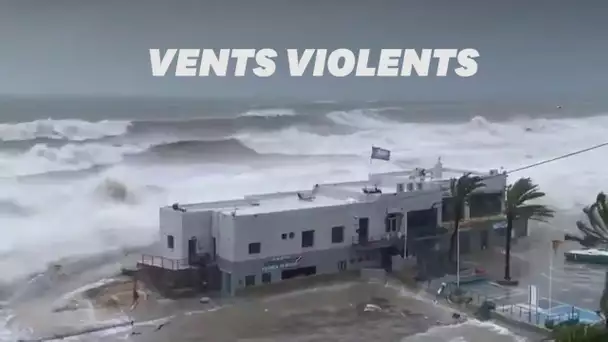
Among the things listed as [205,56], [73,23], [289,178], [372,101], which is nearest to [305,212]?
[289,178]

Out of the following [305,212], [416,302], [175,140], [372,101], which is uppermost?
[372,101]

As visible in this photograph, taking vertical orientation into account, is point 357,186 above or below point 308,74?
below

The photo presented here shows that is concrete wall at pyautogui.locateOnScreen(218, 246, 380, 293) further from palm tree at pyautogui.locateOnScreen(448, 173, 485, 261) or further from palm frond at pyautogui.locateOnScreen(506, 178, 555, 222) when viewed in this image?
palm frond at pyautogui.locateOnScreen(506, 178, 555, 222)

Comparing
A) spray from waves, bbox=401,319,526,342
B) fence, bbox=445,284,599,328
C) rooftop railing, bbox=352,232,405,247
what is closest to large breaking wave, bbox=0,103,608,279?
rooftop railing, bbox=352,232,405,247

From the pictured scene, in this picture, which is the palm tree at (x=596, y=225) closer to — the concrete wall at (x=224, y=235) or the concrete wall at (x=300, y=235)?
the concrete wall at (x=300, y=235)

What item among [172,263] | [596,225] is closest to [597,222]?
[596,225]

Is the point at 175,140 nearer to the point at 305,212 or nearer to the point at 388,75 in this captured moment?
the point at 305,212

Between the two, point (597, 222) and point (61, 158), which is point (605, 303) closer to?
point (597, 222)
